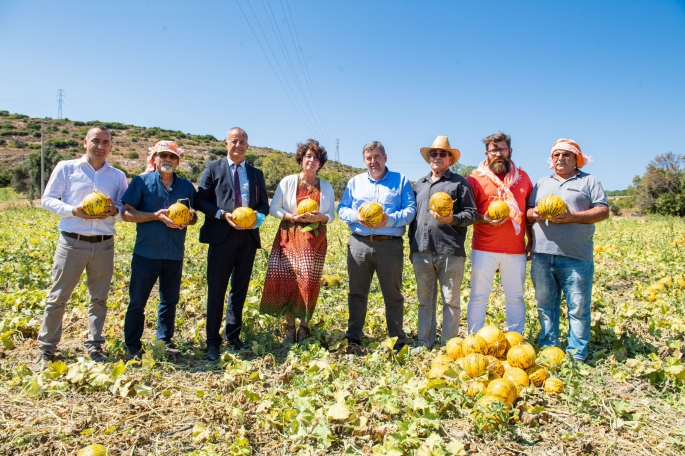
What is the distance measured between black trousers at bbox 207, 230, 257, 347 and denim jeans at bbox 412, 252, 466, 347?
74.6 inches

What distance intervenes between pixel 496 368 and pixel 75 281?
421 centimetres

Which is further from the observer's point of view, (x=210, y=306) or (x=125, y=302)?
(x=125, y=302)

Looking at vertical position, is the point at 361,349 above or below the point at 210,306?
below

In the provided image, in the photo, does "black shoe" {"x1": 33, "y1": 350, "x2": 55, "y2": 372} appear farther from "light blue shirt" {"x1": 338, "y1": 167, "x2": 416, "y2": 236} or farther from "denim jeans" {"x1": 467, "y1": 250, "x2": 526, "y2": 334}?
"denim jeans" {"x1": 467, "y1": 250, "x2": 526, "y2": 334}

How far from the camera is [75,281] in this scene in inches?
173

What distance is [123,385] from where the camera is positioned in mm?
3729

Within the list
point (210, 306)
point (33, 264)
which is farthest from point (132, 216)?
point (33, 264)

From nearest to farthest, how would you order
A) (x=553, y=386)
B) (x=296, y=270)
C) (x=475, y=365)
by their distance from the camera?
(x=553, y=386)
(x=475, y=365)
(x=296, y=270)

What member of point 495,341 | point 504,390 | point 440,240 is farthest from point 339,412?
point 440,240

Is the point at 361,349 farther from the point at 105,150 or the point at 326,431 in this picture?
the point at 105,150

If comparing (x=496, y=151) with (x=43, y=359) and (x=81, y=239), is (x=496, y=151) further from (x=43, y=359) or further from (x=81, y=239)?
(x=43, y=359)

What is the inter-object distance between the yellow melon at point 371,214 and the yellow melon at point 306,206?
561mm

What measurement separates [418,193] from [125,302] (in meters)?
4.69

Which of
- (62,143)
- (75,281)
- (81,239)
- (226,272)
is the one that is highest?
(62,143)
